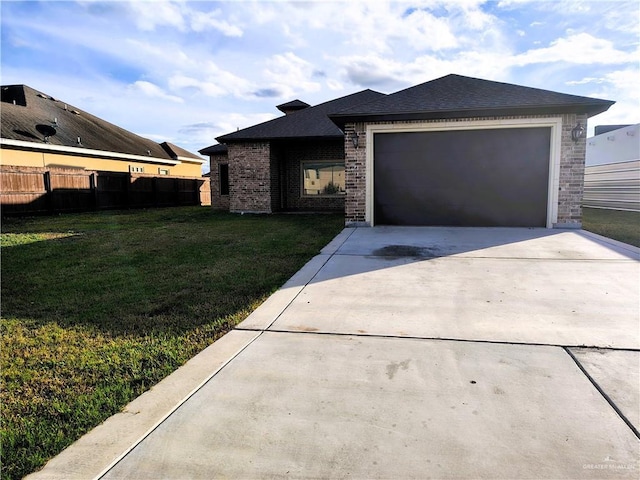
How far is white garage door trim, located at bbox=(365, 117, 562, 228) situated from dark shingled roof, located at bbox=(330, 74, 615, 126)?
8.9 inches

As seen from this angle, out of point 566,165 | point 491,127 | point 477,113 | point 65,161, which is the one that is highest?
point 477,113

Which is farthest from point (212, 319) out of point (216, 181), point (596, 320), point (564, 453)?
point (216, 181)

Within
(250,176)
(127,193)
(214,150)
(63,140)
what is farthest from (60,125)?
(250,176)

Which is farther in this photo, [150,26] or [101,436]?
[150,26]

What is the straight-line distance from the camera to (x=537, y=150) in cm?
961

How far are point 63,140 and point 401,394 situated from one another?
21.6m

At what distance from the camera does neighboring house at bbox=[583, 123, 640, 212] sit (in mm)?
14836

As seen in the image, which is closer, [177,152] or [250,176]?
[250,176]

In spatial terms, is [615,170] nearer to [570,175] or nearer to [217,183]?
[570,175]

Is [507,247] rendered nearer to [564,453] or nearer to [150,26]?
[564,453]

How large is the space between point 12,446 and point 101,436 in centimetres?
43

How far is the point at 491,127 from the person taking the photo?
9703 mm

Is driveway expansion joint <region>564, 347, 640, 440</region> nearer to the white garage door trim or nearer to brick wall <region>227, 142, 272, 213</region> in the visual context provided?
the white garage door trim

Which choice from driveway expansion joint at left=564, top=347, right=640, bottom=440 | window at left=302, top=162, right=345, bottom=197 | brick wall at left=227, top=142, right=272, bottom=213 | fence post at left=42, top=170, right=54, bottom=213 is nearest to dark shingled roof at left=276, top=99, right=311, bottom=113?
window at left=302, top=162, right=345, bottom=197
